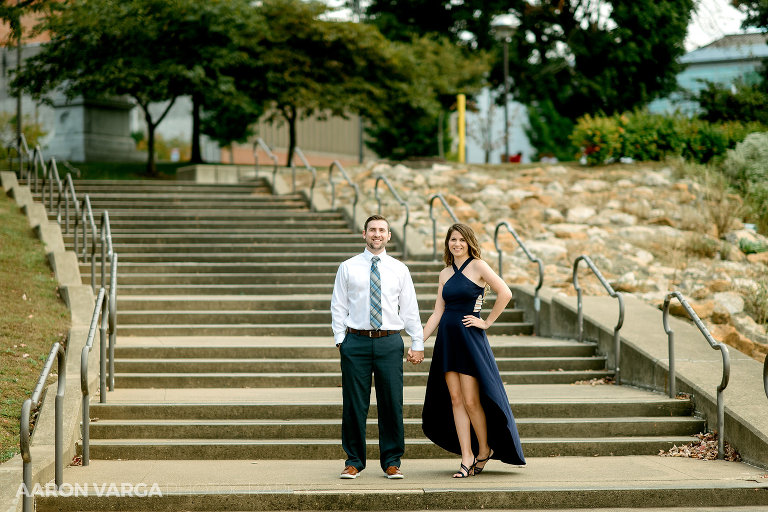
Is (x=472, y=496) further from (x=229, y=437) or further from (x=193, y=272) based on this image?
(x=193, y=272)

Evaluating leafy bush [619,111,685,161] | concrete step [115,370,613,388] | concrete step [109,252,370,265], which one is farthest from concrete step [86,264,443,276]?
leafy bush [619,111,685,161]

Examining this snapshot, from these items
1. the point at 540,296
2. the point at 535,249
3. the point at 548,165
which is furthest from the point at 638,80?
the point at 540,296

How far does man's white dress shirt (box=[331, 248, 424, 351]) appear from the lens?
655 centimetres

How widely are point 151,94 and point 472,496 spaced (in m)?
17.7

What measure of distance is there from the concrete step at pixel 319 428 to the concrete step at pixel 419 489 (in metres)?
0.65

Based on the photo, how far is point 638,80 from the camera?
3127cm

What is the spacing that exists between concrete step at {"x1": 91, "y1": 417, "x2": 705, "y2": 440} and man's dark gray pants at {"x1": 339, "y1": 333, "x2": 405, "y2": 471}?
1238 mm

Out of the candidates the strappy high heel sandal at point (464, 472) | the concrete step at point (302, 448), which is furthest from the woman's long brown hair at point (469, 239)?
the concrete step at point (302, 448)

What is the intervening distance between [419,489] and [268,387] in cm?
338

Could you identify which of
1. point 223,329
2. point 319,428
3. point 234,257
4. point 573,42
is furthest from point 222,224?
point 573,42

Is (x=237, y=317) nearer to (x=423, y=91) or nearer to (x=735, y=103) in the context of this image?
(x=423, y=91)

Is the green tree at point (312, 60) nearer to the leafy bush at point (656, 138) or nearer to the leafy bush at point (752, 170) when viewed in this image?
the leafy bush at point (656, 138)

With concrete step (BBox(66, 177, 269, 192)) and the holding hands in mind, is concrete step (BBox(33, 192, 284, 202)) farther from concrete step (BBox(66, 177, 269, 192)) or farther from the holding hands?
the holding hands

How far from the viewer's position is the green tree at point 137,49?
68.0 ft
